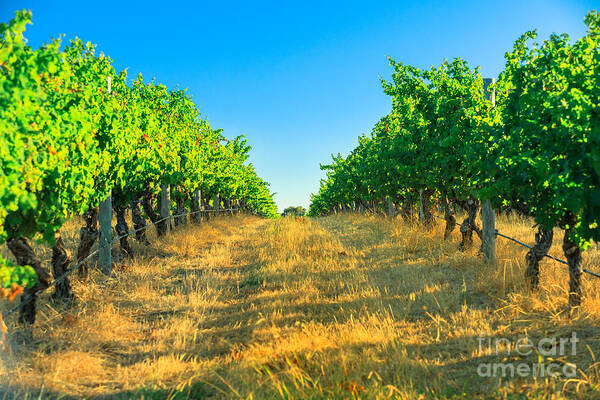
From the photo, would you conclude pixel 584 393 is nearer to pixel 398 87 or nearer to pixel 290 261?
pixel 290 261

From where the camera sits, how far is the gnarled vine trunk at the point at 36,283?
5.79 metres

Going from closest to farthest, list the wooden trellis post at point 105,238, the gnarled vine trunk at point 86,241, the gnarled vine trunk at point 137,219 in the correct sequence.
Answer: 1. the gnarled vine trunk at point 86,241
2. the wooden trellis post at point 105,238
3. the gnarled vine trunk at point 137,219

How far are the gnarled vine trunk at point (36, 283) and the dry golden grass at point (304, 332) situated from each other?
12.3 inches

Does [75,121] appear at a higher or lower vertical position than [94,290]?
higher

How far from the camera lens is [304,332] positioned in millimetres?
5297

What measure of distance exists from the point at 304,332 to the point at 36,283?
13.3 ft

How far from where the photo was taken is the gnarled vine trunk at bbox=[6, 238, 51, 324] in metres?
5.79

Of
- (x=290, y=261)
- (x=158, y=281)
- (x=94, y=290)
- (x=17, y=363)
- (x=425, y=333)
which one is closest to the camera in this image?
(x=17, y=363)

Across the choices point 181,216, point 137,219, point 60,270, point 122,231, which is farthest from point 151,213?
point 60,270

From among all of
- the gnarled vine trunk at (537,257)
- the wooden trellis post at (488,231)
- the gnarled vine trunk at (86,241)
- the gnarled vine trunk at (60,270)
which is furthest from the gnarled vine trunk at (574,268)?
the gnarled vine trunk at (86,241)

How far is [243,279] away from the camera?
8797 millimetres

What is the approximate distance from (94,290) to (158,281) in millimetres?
1394

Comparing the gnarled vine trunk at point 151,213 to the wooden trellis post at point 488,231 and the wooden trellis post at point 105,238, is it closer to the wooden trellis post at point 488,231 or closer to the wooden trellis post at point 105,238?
the wooden trellis post at point 105,238

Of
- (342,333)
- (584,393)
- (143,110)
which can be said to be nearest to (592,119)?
(584,393)
